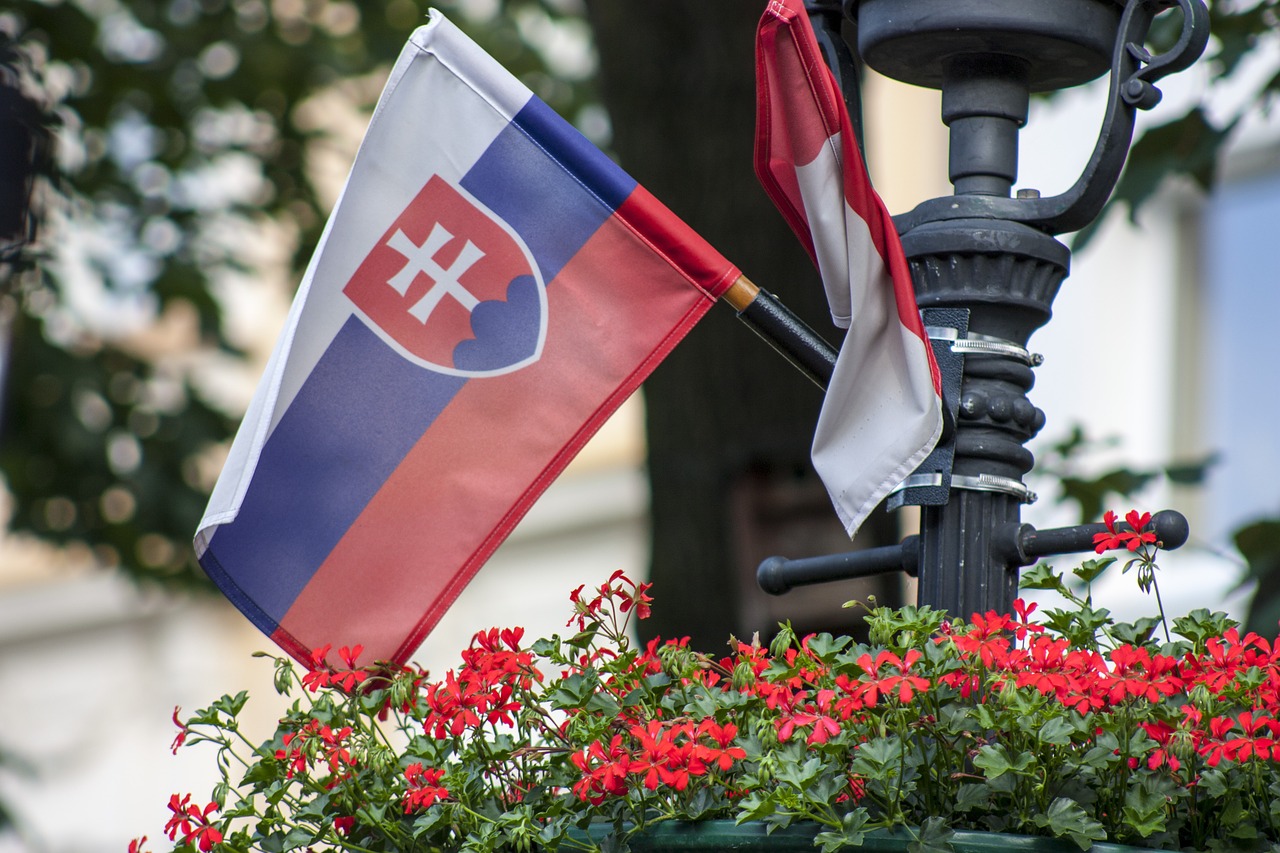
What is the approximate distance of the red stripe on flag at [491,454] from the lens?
2572 millimetres

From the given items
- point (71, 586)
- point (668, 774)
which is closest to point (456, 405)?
point (668, 774)

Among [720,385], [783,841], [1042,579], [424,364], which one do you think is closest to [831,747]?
[783,841]

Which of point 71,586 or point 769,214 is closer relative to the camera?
point 769,214

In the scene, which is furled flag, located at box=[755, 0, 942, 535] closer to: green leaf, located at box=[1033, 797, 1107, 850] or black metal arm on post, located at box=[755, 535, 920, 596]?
black metal arm on post, located at box=[755, 535, 920, 596]

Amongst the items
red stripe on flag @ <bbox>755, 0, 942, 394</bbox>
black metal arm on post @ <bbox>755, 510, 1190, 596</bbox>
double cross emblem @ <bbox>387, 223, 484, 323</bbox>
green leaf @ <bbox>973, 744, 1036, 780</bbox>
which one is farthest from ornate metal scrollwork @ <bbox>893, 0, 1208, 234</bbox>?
green leaf @ <bbox>973, 744, 1036, 780</bbox>

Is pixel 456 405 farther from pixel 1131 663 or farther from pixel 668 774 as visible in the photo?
pixel 1131 663

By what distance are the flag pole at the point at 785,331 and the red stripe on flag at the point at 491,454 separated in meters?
0.10

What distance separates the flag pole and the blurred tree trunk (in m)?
1.77

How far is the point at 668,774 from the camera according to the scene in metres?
1.79

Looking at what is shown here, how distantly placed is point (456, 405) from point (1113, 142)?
106 centimetres

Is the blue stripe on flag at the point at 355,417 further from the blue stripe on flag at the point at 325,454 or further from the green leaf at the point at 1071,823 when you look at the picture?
the green leaf at the point at 1071,823

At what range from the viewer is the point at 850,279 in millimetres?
2242

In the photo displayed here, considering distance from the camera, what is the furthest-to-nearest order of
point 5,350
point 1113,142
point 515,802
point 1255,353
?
1. point 1255,353
2. point 5,350
3. point 1113,142
4. point 515,802

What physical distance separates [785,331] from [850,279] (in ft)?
0.68
